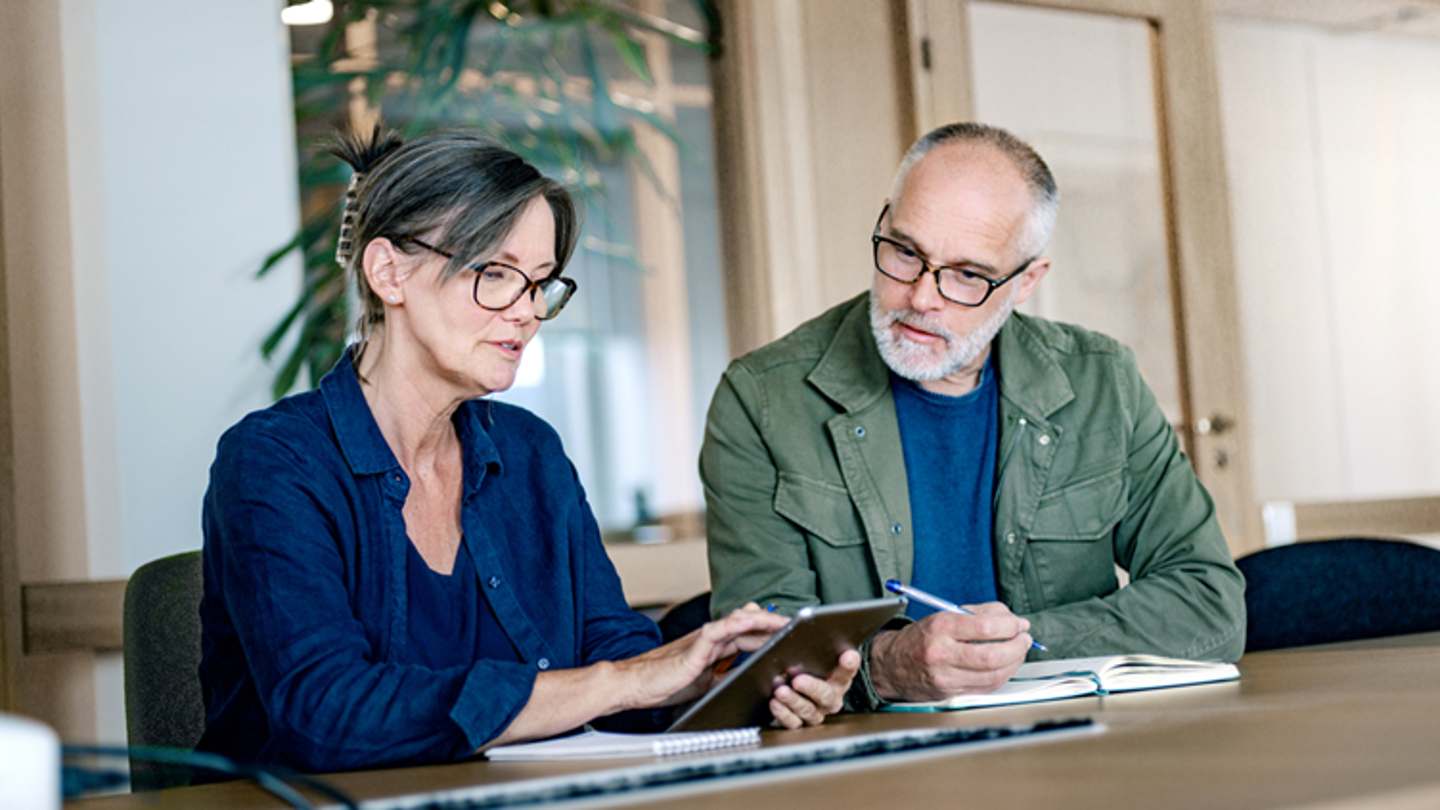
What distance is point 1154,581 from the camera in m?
1.80

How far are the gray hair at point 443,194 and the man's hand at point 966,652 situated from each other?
66cm

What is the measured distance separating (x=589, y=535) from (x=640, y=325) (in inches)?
138

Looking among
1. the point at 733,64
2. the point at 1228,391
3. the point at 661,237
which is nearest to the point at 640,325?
the point at 661,237

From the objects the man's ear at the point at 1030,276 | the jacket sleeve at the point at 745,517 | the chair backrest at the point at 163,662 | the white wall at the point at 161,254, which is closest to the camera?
the chair backrest at the point at 163,662

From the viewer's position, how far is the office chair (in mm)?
2008

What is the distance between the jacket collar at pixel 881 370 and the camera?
199cm

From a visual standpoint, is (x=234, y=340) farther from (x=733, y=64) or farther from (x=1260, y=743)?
(x=1260, y=743)

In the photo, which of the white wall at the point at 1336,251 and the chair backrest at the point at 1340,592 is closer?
the chair backrest at the point at 1340,592

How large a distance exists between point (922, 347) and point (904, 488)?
0.67 feet

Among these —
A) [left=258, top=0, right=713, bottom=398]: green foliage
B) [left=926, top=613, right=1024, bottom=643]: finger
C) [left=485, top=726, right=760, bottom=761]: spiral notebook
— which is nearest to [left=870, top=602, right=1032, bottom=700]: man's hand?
[left=926, top=613, right=1024, bottom=643]: finger

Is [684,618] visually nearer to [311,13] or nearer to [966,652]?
[966,652]

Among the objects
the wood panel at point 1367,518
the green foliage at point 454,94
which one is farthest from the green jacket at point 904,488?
the wood panel at point 1367,518

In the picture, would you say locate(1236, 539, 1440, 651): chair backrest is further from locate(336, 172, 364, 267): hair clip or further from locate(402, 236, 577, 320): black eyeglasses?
locate(336, 172, 364, 267): hair clip

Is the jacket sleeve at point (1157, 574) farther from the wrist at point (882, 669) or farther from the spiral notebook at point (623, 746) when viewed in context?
the spiral notebook at point (623, 746)
